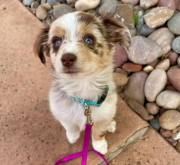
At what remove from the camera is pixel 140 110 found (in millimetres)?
2711

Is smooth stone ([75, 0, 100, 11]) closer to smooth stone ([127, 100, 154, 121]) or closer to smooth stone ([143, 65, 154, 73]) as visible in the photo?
smooth stone ([143, 65, 154, 73])

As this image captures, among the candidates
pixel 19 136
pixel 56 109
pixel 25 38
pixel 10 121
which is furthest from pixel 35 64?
pixel 56 109

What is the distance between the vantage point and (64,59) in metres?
1.42

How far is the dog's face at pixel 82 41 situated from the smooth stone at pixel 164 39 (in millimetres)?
1461

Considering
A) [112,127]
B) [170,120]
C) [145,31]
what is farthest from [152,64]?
[112,127]

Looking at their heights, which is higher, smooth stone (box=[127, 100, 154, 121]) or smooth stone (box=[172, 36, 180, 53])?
smooth stone (box=[172, 36, 180, 53])

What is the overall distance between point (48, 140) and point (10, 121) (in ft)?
2.23

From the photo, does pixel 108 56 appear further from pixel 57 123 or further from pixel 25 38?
pixel 25 38

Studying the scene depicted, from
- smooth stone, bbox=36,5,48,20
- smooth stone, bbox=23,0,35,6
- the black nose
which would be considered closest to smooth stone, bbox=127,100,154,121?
the black nose

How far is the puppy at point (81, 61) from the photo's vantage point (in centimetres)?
150

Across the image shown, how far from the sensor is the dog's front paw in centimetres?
223

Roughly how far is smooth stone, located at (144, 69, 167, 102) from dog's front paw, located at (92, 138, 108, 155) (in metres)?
1.06

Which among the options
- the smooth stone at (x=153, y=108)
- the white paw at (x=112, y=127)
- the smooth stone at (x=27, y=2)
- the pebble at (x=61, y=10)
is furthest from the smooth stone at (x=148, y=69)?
the smooth stone at (x=27, y=2)

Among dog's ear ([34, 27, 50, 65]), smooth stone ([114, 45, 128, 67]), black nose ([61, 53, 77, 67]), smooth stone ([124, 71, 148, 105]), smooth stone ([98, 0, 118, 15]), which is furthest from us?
smooth stone ([98, 0, 118, 15])
